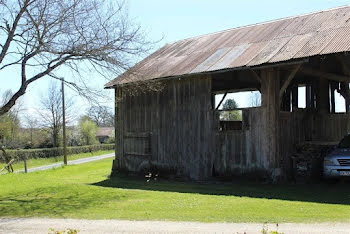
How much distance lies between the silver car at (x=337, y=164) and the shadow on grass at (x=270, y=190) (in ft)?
1.33

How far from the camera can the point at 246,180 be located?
55.6 feet

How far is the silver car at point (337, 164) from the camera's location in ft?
48.6

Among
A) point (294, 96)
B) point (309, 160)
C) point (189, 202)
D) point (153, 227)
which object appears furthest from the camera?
point (294, 96)

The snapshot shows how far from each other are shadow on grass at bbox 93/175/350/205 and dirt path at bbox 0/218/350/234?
11.8 ft

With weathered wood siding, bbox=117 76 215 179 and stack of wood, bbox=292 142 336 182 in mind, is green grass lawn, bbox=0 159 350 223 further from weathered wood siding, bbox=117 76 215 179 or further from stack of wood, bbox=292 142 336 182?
weathered wood siding, bbox=117 76 215 179

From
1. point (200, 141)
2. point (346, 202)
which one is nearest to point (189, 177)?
point (200, 141)

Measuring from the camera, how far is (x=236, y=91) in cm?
2333

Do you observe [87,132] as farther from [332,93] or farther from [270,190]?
[270,190]

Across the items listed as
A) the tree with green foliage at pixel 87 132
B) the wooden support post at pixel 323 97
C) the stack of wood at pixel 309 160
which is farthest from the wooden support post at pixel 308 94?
the tree with green foliage at pixel 87 132

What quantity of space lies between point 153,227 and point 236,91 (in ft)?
50.1

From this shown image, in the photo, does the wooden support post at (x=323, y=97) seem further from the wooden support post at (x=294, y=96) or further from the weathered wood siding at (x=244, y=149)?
the weathered wood siding at (x=244, y=149)

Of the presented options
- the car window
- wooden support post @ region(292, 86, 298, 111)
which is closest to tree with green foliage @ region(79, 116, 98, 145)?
wooden support post @ region(292, 86, 298, 111)

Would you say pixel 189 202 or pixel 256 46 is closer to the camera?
pixel 189 202

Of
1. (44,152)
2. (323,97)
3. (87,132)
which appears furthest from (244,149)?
(87,132)
